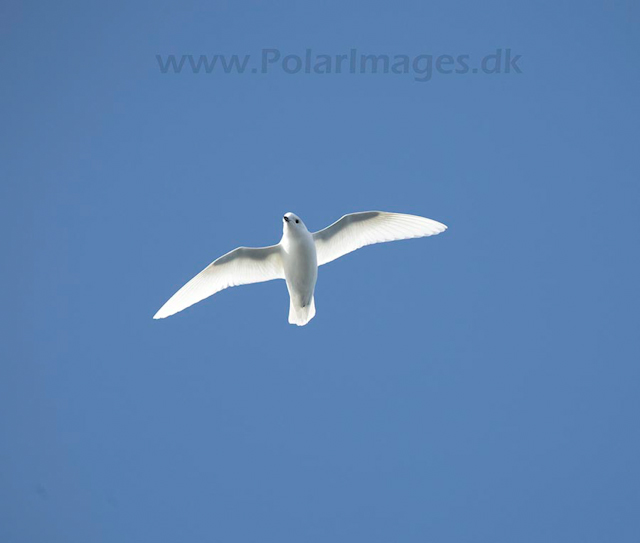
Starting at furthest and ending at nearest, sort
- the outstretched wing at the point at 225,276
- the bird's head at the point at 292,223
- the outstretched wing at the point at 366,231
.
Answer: the outstretched wing at the point at 225,276 < the outstretched wing at the point at 366,231 < the bird's head at the point at 292,223

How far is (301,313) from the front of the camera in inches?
784

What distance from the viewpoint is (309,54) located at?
81.7 feet

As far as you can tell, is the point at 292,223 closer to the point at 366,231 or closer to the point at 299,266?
the point at 299,266

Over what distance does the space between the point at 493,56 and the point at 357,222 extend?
6570 millimetres

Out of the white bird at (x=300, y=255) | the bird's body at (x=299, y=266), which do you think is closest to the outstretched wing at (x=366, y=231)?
the white bird at (x=300, y=255)

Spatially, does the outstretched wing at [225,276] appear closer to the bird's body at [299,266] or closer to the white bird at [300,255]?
the white bird at [300,255]

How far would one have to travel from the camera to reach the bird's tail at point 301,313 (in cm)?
1989

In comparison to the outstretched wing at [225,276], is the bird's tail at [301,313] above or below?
below

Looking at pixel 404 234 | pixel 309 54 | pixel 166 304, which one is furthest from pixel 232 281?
pixel 309 54

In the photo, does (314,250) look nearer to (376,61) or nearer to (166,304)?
(166,304)

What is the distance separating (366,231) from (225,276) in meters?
2.64

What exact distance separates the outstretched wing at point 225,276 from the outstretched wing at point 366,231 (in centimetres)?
88

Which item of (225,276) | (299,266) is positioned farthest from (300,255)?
(225,276)

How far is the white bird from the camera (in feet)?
63.1
